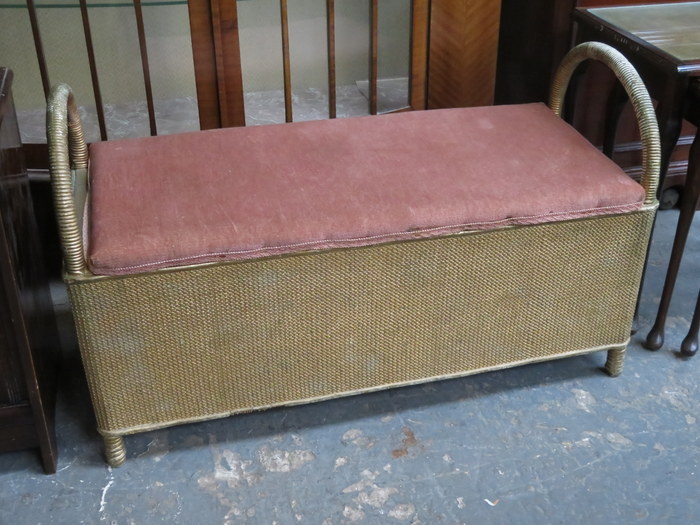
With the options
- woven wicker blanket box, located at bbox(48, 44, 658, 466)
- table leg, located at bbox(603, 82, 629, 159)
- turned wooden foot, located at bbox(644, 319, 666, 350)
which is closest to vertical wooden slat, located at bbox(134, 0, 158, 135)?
woven wicker blanket box, located at bbox(48, 44, 658, 466)

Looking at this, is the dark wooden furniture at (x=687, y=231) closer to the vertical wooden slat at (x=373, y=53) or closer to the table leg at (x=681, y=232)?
the table leg at (x=681, y=232)

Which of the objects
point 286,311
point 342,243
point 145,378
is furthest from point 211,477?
point 342,243

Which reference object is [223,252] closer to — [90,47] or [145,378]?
[145,378]

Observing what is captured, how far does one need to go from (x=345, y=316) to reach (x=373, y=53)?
25.6 inches

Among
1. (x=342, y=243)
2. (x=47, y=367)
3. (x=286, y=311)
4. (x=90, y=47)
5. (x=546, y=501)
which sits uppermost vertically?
(x=90, y=47)

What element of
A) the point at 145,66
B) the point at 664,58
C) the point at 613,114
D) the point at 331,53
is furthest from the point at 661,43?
the point at 145,66

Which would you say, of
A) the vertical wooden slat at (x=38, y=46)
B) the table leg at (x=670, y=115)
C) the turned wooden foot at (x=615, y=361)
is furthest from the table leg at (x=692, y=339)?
the vertical wooden slat at (x=38, y=46)

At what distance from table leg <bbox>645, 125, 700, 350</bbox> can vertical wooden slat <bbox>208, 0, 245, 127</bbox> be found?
84 centimetres

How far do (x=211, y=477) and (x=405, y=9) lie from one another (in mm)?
979

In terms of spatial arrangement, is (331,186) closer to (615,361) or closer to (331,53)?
(331,53)

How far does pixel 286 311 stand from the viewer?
1258 millimetres

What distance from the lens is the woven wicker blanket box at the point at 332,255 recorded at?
1.18m

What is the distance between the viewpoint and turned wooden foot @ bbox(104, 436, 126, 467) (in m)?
1.31

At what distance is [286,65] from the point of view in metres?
1.67
